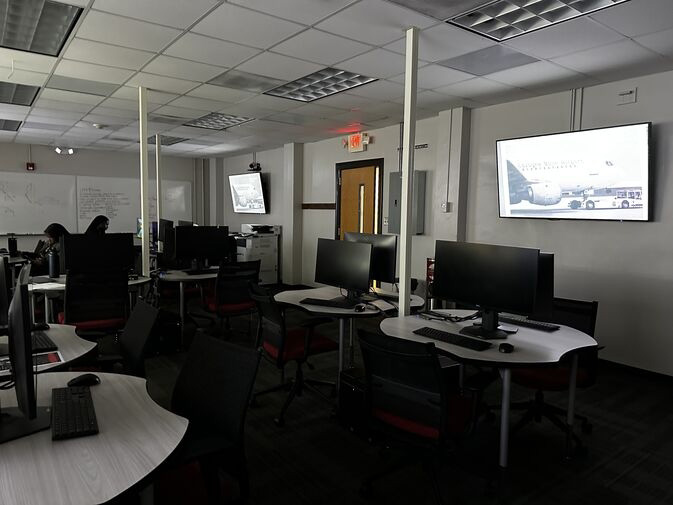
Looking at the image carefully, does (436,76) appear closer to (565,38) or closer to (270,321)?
(565,38)

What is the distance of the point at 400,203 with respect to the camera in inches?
242

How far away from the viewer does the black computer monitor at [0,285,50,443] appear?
1325mm

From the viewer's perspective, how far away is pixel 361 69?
4207mm

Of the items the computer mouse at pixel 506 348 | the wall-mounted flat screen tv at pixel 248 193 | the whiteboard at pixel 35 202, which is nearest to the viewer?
the computer mouse at pixel 506 348

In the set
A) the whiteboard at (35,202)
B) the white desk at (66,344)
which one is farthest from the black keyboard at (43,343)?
the whiteboard at (35,202)

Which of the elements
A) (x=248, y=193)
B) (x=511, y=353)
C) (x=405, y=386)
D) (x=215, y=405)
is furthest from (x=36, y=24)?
(x=248, y=193)

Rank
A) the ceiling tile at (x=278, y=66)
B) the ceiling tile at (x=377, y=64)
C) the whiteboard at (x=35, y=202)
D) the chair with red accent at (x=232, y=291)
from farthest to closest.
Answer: the whiteboard at (x=35, y=202) → the chair with red accent at (x=232, y=291) → the ceiling tile at (x=278, y=66) → the ceiling tile at (x=377, y=64)

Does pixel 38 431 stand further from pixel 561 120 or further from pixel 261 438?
pixel 561 120

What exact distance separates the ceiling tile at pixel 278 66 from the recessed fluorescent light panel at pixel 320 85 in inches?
5.6

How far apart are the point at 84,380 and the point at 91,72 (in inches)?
139

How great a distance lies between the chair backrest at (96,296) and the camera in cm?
386

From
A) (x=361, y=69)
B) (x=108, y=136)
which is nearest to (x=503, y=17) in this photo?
(x=361, y=69)

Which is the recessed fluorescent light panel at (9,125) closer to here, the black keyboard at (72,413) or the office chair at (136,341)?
the office chair at (136,341)

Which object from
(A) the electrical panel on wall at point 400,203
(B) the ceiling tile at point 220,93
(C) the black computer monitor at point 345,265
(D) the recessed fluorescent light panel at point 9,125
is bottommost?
(C) the black computer monitor at point 345,265
